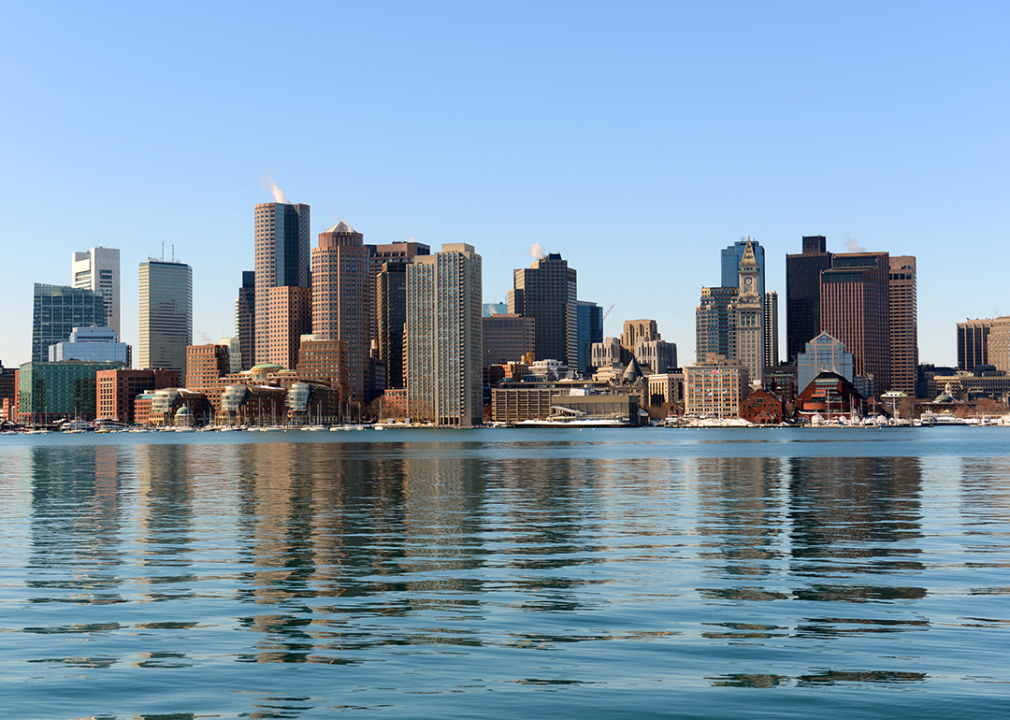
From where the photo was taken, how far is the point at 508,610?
32062mm

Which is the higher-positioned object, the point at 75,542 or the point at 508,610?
the point at 508,610

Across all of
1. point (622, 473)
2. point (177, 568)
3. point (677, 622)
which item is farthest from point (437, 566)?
point (622, 473)

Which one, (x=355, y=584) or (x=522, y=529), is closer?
(x=355, y=584)

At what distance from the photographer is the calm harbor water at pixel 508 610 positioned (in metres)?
22.1

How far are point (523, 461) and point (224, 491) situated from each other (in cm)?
6853

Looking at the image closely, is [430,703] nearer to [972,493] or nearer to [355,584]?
[355,584]

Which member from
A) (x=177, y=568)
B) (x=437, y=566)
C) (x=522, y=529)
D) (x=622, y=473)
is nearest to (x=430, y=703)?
(x=437, y=566)

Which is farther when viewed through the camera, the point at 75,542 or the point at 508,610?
the point at 75,542

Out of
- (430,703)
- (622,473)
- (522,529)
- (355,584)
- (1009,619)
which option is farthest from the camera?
(622,473)

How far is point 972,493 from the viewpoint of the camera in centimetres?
8194

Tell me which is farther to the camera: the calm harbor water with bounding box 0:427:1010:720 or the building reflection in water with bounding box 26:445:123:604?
the building reflection in water with bounding box 26:445:123:604

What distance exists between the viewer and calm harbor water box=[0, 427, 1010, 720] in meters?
22.1

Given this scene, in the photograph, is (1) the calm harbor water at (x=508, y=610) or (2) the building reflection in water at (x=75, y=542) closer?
(1) the calm harbor water at (x=508, y=610)

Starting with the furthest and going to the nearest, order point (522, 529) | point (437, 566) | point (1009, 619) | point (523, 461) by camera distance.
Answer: point (523, 461)
point (522, 529)
point (437, 566)
point (1009, 619)
